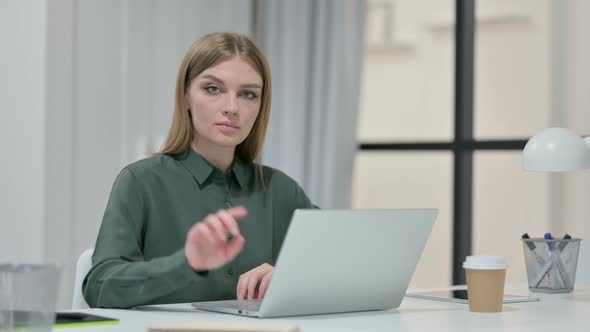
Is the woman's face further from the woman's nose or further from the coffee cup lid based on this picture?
the coffee cup lid

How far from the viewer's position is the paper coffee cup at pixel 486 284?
174 centimetres

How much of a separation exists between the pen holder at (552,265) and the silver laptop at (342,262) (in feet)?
2.11

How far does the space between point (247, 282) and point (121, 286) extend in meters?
0.29

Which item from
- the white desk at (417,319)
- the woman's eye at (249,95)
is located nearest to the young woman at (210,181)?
the woman's eye at (249,95)

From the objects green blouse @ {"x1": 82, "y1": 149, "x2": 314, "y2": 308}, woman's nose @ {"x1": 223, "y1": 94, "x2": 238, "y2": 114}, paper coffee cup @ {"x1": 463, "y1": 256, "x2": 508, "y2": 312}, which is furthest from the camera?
woman's nose @ {"x1": 223, "y1": 94, "x2": 238, "y2": 114}

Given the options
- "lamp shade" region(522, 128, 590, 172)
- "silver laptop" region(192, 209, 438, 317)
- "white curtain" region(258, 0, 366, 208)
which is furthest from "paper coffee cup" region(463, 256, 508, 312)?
"white curtain" region(258, 0, 366, 208)

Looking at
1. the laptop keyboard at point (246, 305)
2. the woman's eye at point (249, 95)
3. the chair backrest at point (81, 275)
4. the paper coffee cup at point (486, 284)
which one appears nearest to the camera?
the laptop keyboard at point (246, 305)

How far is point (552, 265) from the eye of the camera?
2.24 m

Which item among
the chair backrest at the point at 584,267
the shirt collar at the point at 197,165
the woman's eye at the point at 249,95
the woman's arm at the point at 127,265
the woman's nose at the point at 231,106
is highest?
the woman's eye at the point at 249,95

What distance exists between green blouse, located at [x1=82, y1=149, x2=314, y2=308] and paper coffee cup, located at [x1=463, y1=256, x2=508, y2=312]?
1.93 ft

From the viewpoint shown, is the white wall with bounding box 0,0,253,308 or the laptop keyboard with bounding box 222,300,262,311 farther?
the white wall with bounding box 0,0,253,308

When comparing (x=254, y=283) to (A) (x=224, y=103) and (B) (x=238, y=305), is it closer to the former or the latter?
(B) (x=238, y=305)

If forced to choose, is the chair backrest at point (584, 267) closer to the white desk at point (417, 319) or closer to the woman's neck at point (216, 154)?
the white desk at point (417, 319)

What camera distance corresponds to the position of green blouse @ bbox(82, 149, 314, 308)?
186 cm
